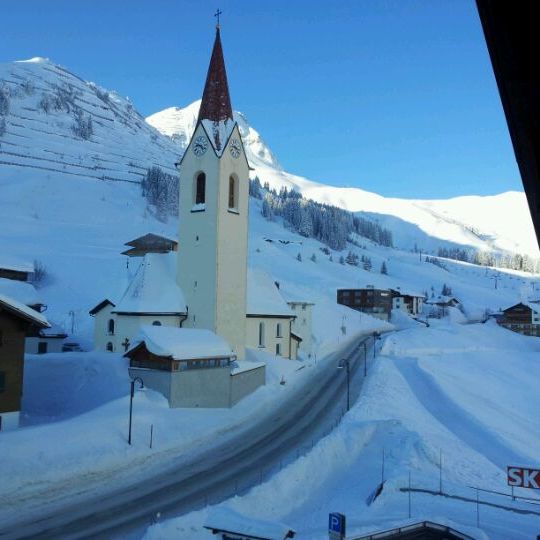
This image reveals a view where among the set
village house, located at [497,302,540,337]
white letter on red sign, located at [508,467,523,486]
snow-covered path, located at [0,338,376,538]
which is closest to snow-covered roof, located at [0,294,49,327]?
snow-covered path, located at [0,338,376,538]

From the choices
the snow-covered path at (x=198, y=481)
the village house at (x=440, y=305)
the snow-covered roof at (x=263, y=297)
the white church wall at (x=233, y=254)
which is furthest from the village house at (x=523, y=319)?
the snow-covered path at (x=198, y=481)

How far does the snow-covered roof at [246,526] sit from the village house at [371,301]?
119325mm

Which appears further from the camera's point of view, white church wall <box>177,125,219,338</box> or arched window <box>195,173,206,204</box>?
arched window <box>195,173,206,204</box>

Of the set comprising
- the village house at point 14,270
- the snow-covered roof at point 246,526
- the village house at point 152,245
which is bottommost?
the snow-covered roof at point 246,526

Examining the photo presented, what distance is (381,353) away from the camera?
71688mm

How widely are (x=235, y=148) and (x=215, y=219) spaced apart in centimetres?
721

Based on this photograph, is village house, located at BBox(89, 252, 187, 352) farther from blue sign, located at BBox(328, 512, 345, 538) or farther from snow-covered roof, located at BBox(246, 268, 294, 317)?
blue sign, located at BBox(328, 512, 345, 538)

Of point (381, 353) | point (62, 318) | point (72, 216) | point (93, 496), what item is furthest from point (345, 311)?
point (93, 496)

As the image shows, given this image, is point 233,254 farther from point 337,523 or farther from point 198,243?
point 337,523

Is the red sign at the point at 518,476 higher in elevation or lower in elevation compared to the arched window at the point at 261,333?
lower

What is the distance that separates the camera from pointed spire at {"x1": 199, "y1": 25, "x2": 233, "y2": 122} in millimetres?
50812

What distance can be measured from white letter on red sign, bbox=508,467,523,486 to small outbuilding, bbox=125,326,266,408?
72.5 ft

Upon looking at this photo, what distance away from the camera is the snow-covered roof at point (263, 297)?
5871cm

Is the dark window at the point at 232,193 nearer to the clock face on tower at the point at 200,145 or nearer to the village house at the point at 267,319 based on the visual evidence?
the clock face on tower at the point at 200,145
